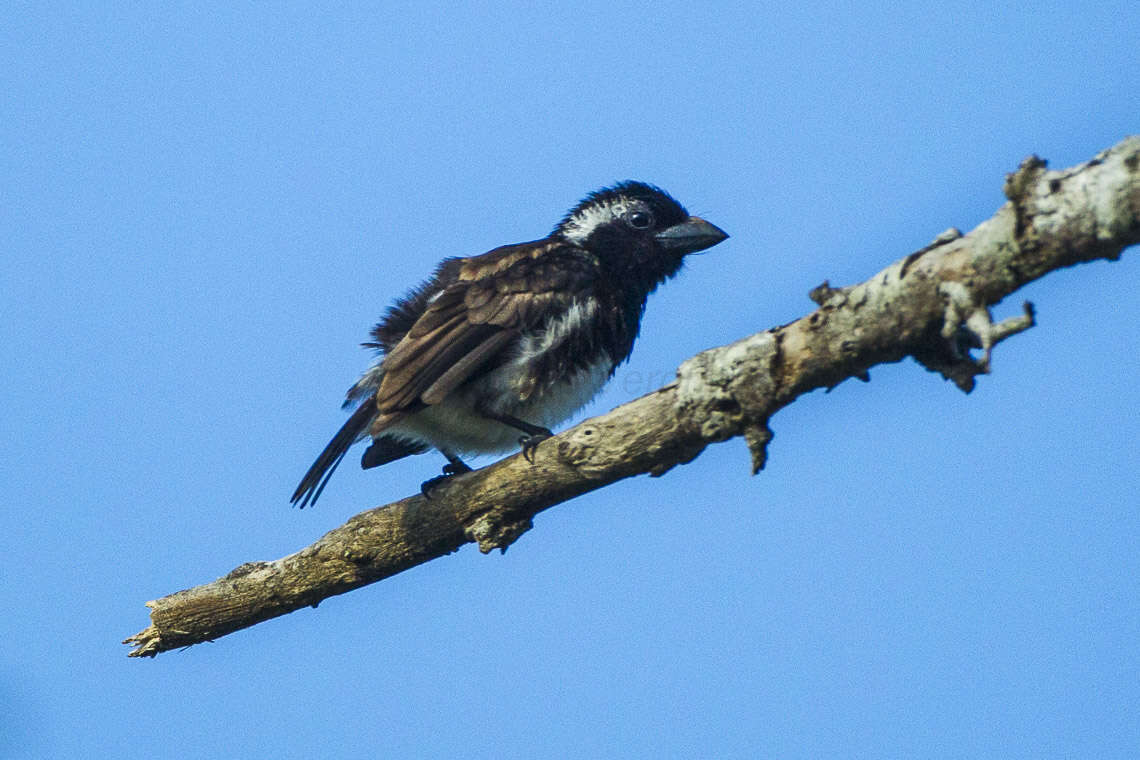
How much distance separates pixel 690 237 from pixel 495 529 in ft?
7.92

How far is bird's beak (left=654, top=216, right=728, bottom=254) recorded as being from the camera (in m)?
6.02

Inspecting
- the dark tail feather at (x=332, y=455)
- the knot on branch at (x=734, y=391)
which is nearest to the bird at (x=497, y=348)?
the dark tail feather at (x=332, y=455)

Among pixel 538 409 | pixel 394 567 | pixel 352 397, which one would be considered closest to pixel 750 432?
pixel 394 567

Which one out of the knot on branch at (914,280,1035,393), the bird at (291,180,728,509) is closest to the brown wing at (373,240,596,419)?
the bird at (291,180,728,509)

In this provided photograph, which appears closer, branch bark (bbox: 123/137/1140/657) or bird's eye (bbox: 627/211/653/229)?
branch bark (bbox: 123/137/1140/657)

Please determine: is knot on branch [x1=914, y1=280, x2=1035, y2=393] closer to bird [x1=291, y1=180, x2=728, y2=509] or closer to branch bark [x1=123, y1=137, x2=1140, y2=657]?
branch bark [x1=123, y1=137, x2=1140, y2=657]

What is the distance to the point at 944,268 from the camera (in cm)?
302

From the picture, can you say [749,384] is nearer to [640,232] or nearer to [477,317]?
[477,317]

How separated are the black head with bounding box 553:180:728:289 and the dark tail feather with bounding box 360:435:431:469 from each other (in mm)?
1268

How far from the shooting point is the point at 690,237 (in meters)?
6.04

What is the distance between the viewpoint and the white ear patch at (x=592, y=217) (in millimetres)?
6094

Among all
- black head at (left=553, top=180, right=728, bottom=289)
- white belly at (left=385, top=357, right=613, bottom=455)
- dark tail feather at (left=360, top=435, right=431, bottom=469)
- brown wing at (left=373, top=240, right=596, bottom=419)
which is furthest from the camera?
black head at (left=553, top=180, right=728, bottom=289)

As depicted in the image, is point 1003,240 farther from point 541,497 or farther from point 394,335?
point 394,335

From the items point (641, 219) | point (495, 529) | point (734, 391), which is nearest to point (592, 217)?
point (641, 219)
